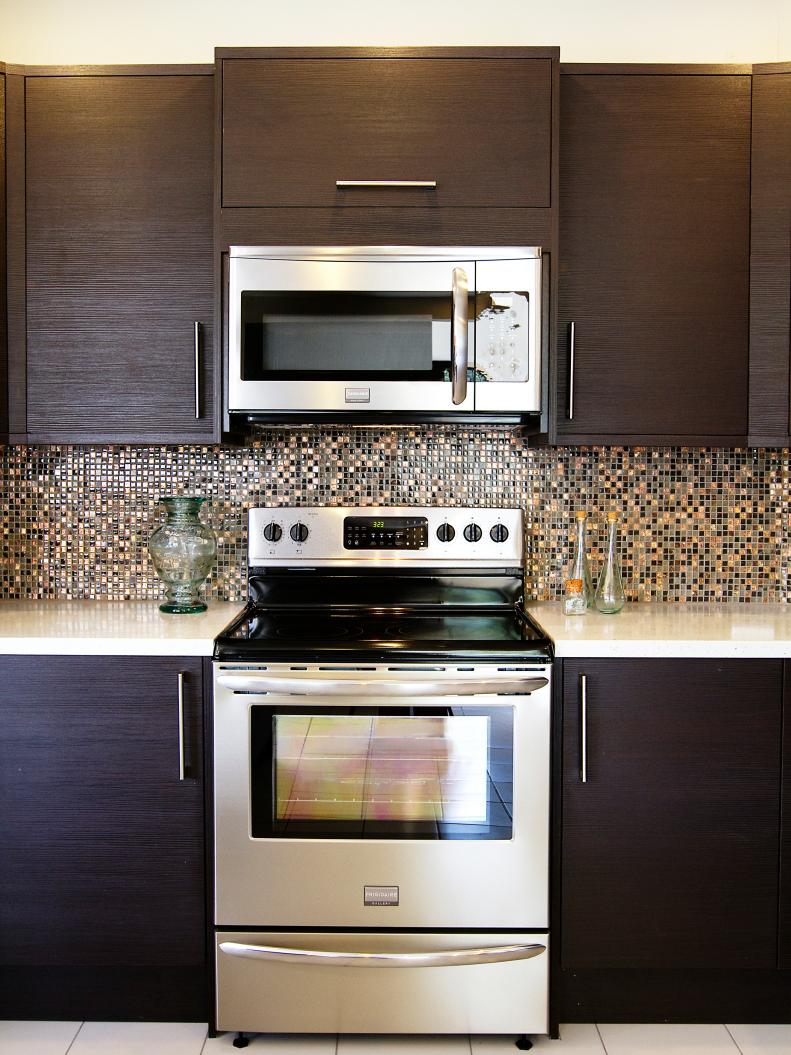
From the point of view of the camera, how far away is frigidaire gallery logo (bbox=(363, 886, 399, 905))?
1790mm

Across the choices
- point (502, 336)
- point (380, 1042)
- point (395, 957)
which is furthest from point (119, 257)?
point (380, 1042)

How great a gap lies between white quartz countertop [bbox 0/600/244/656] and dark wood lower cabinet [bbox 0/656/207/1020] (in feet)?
0.10

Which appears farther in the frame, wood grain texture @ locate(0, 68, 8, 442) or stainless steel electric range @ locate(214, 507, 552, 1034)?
wood grain texture @ locate(0, 68, 8, 442)

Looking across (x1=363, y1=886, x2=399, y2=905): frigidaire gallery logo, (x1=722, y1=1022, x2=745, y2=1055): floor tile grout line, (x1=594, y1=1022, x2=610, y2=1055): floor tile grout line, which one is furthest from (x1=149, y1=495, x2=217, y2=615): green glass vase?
(x1=722, y1=1022, x2=745, y2=1055): floor tile grout line

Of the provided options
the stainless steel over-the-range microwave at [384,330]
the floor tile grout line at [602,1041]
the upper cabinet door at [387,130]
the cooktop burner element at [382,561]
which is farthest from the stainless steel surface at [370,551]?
the floor tile grout line at [602,1041]

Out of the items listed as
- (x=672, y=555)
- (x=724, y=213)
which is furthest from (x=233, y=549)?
(x=724, y=213)

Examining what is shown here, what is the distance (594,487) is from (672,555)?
0.98ft

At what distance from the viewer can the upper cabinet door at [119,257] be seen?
2014 millimetres

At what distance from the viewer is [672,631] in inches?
75.4

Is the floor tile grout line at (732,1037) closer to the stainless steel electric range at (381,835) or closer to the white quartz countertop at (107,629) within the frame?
the stainless steel electric range at (381,835)

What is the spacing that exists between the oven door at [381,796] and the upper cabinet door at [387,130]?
114cm

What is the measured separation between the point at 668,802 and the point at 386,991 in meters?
0.75

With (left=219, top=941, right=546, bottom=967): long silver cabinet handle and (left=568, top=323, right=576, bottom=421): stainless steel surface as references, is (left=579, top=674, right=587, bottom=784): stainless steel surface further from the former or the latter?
(left=568, top=323, right=576, bottom=421): stainless steel surface

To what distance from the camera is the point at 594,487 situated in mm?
2342
